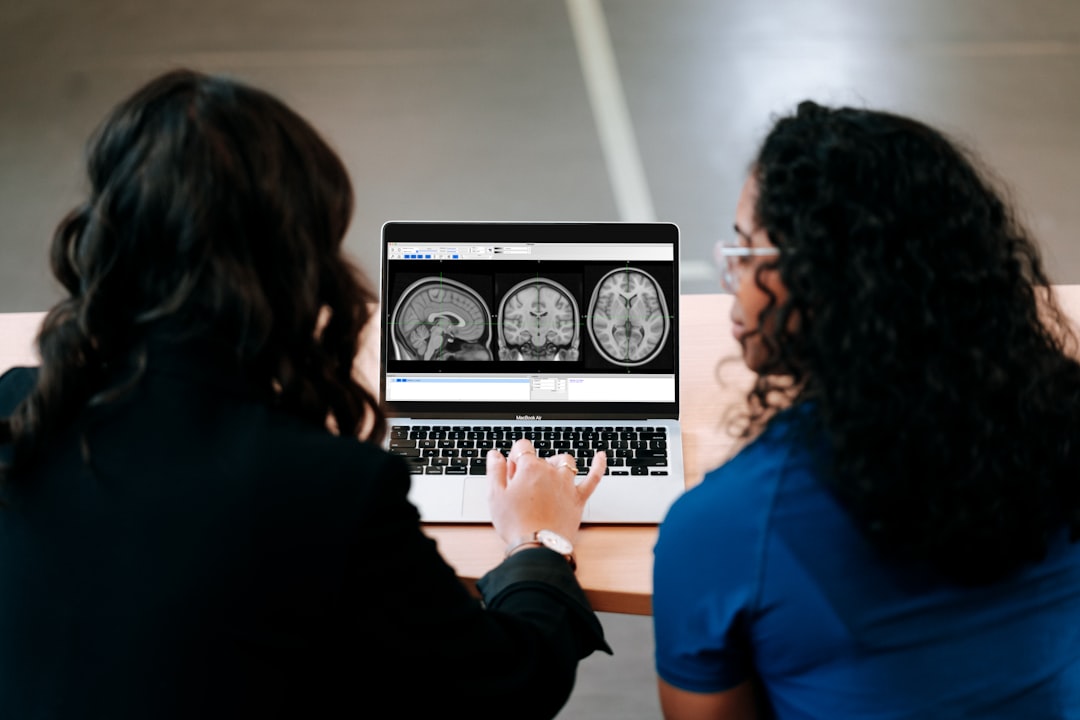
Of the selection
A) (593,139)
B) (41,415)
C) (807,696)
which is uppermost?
(593,139)

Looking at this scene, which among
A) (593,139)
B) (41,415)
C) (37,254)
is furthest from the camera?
(593,139)

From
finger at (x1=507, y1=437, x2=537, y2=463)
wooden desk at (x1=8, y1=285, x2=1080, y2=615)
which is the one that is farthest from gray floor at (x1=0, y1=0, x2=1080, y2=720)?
finger at (x1=507, y1=437, x2=537, y2=463)

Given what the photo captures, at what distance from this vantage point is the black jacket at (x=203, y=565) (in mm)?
784

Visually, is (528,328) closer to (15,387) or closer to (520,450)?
(520,450)

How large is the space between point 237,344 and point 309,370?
0.09 metres

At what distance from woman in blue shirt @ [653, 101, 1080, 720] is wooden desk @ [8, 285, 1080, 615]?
26 centimetres

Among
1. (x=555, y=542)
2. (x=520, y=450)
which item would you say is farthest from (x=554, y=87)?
(x=555, y=542)

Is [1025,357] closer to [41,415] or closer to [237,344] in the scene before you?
[237,344]

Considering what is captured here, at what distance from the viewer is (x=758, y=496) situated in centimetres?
87

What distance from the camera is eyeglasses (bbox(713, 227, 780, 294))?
3.26 feet

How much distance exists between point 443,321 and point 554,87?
90.0 inches

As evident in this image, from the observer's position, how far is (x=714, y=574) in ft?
2.94

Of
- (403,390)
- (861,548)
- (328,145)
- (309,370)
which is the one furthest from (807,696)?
(403,390)

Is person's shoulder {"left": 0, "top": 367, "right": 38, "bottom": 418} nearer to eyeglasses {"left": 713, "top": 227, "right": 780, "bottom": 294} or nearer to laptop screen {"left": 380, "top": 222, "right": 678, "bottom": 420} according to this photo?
laptop screen {"left": 380, "top": 222, "right": 678, "bottom": 420}
